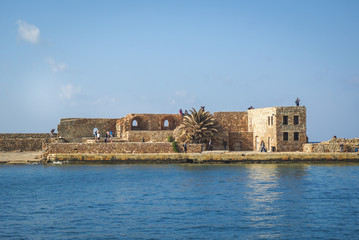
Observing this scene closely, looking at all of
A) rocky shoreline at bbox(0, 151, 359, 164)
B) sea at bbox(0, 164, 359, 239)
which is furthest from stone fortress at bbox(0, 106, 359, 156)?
sea at bbox(0, 164, 359, 239)

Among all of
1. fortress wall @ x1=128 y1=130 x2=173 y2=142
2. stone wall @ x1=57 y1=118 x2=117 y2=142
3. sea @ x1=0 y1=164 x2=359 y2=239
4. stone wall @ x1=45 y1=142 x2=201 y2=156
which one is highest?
stone wall @ x1=57 y1=118 x2=117 y2=142

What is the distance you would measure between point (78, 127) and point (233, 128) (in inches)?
601

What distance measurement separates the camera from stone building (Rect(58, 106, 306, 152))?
3912 centimetres

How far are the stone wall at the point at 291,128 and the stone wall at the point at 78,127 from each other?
58.7 ft

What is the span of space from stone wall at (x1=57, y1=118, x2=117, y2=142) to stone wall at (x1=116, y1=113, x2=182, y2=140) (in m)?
1.71

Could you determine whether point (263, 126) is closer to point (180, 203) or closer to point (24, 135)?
point (180, 203)

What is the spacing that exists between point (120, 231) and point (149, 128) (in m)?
30.3

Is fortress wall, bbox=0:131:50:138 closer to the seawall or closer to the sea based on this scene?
the seawall

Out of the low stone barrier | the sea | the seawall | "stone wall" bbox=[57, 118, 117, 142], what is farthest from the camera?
"stone wall" bbox=[57, 118, 117, 142]

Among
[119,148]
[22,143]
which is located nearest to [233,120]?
[119,148]

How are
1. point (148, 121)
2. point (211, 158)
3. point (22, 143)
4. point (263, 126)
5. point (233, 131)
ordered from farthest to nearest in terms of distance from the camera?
point (148, 121) < point (22, 143) < point (233, 131) < point (263, 126) < point (211, 158)

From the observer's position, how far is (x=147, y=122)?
4622cm

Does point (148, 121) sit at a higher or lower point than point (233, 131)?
higher

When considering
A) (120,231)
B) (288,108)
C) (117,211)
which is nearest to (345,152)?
(288,108)
